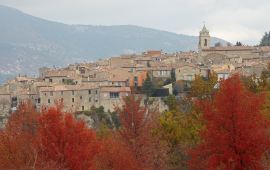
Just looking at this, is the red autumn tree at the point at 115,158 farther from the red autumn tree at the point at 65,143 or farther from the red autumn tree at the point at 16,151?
the red autumn tree at the point at 16,151

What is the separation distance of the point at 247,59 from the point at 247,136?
58.8 m

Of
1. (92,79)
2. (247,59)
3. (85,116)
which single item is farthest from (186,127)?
(247,59)

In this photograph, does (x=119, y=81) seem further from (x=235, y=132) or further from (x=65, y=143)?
(x=235, y=132)

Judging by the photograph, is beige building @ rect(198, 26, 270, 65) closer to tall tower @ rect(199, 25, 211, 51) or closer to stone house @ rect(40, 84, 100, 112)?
tall tower @ rect(199, 25, 211, 51)

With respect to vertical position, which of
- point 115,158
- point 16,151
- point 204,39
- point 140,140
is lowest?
point 115,158

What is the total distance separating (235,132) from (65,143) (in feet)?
29.4

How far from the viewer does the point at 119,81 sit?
74875mm

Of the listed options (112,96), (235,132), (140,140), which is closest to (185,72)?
(112,96)

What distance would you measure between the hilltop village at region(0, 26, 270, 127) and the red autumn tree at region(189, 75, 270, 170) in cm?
3396

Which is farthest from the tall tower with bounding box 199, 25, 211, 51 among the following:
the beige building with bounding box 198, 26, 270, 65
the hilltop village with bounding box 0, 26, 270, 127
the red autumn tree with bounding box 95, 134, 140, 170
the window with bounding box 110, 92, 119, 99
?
the red autumn tree with bounding box 95, 134, 140, 170

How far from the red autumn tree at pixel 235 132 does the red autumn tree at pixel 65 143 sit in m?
6.46

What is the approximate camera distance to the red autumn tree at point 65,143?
3296 centimetres

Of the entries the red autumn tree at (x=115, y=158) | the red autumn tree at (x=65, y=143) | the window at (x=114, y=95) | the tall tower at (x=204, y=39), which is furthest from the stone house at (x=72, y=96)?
the red autumn tree at (x=65, y=143)

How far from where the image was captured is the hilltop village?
70688 millimetres
